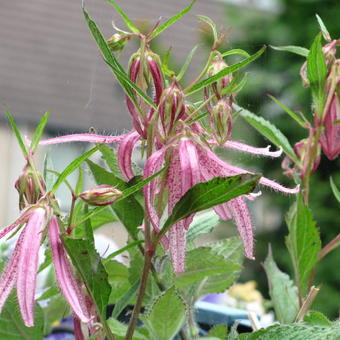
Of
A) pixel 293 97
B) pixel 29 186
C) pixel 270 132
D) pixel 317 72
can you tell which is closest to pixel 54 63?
pixel 293 97

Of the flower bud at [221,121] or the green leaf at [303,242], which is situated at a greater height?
the flower bud at [221,121]

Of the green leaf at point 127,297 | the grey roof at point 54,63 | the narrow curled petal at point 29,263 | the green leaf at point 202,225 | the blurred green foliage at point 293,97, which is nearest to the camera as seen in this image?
the narrow curled petal at point 29,263

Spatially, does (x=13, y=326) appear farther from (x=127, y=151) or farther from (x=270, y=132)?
(x=270, y=132)

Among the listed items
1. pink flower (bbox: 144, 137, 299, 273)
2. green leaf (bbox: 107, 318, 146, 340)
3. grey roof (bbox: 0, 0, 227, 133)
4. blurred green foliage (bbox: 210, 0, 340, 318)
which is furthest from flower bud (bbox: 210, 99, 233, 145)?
grey roof (bbox: 0, 0, 227, 133)

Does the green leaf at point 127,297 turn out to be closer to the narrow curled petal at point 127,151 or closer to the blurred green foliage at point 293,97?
the narrow curled petal at point 127,151

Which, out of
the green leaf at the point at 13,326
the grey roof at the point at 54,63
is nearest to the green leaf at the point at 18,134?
the green leaf at the point at 13,326

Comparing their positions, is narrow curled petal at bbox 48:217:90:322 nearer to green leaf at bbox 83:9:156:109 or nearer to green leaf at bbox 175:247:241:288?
green leaf at bbox 83:9:156:109

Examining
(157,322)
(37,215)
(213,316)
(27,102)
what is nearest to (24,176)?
(37,215)
